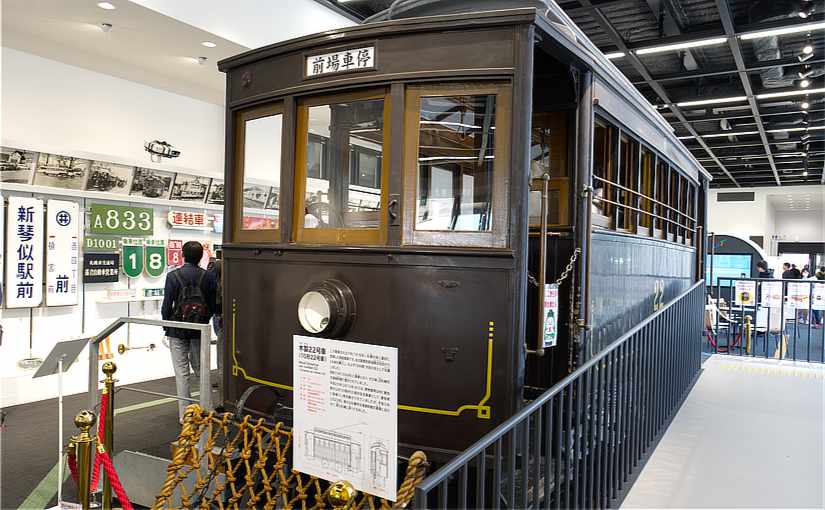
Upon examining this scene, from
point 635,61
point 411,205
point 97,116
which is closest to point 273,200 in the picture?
point 411,205

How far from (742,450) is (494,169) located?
11.1 feet

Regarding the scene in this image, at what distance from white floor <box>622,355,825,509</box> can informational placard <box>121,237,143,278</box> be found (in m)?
6.54

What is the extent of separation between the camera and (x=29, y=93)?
23.9ft

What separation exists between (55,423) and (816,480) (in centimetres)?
657

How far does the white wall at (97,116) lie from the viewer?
7.14 meters

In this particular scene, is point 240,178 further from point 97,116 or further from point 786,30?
point 786,30

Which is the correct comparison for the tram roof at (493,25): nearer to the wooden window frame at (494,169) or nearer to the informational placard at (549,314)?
the wooden window frame at (494,169)

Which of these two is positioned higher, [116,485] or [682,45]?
[682,45]

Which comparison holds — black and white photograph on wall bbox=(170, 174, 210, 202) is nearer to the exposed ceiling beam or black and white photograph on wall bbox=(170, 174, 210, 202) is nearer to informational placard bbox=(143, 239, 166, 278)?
informational placard bbox=(143, 239, 166, 278)

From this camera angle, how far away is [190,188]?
28.0 feet

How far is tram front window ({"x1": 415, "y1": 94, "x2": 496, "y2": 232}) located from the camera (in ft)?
9.74

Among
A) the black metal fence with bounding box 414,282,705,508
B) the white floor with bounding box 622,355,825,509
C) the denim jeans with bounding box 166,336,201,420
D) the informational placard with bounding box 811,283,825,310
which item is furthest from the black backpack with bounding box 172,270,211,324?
the informational placard with bounding box 811,283,825,310

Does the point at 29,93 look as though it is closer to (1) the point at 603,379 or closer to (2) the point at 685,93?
(1) the point at 603,379

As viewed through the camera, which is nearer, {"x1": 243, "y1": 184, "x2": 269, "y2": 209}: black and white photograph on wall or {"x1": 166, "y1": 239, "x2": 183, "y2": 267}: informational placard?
{"x1": 243, "y1": 184, "x2": 269, "y2": 209}: black and white photograph on wall
